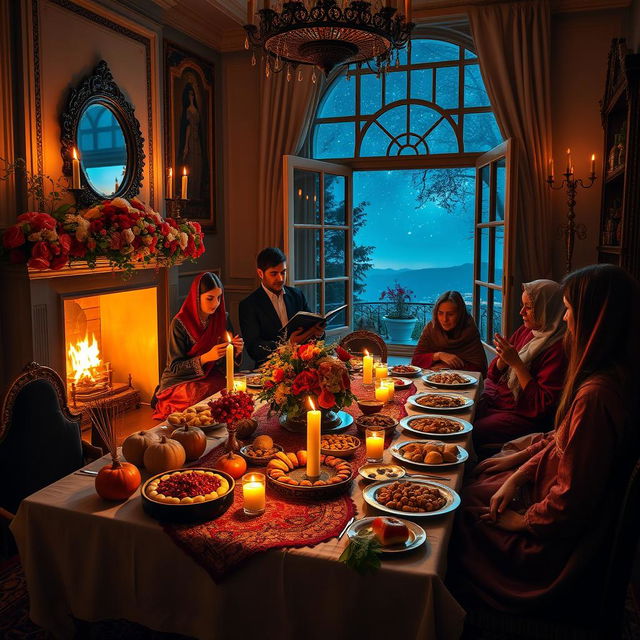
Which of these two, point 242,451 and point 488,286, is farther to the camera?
point 488,286

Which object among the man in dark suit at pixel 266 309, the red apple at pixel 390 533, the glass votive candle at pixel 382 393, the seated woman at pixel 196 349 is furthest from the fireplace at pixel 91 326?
the red apple at pixel 390 533

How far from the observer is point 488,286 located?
179 inches

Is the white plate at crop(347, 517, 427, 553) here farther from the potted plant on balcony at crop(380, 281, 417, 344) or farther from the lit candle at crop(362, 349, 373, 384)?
the potted plant on balcony at crop(380, 281, 417, 344)

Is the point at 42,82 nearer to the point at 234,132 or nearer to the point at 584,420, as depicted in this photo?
the point at 234,132

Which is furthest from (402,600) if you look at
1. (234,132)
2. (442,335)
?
(234,132)

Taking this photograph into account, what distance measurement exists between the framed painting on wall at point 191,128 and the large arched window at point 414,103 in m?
0.94

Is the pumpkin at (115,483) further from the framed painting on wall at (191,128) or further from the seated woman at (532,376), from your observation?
the framed painting on wall at (191,128)

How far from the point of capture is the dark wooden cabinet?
3035mm

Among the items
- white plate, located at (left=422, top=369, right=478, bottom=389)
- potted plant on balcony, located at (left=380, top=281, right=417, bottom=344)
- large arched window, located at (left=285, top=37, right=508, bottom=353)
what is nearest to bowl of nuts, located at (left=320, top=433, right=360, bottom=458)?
white plate, located at (left=422, top=369, right=478, bottom=389)

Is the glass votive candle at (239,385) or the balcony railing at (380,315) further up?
the glass votive candle at (239,385)

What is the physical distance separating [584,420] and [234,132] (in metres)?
4.27

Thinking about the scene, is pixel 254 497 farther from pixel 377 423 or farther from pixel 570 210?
pixel 570 210

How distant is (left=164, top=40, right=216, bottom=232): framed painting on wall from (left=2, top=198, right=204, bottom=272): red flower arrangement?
813 mm

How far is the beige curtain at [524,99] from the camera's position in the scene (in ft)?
14.1
